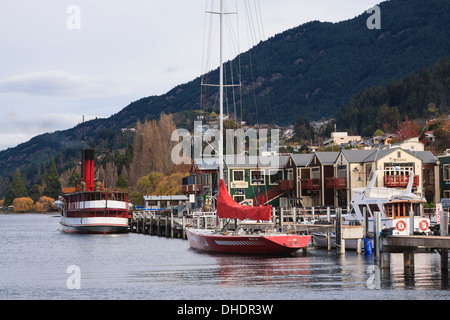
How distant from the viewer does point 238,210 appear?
5600cm

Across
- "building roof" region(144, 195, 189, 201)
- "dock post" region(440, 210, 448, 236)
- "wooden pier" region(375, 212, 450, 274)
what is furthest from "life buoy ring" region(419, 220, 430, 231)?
"building roof" region(144, 195, 189, 201)

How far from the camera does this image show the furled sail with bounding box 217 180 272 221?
54.2 metres

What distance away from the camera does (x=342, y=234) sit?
2215 inches

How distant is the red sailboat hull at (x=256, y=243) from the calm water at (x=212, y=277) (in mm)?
1048

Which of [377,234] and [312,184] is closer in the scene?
[377,234]

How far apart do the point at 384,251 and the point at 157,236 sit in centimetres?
5777

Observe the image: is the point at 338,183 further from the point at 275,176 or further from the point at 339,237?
the point at 339,237

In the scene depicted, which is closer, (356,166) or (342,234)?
(342,234)

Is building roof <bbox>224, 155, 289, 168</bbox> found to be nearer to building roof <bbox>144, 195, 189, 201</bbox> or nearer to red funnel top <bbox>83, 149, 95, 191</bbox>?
red funnel top <bbox>83, 149, 95, 191</bbox>

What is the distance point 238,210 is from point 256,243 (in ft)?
10.8

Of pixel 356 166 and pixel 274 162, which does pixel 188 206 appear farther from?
pixel 356 166

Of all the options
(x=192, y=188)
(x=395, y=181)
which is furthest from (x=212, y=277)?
(x=192, y=188)

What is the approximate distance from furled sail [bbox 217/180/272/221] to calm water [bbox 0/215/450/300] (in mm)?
3467
